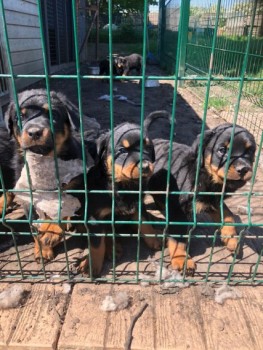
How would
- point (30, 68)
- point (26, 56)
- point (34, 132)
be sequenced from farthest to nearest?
point (30, 68), point (26, 56), point (34, 132)

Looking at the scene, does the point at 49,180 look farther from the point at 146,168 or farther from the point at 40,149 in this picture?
the point at 146,168

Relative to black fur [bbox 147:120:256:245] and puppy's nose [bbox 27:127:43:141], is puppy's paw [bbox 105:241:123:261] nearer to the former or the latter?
black fur [bbox 147:120:256:245]

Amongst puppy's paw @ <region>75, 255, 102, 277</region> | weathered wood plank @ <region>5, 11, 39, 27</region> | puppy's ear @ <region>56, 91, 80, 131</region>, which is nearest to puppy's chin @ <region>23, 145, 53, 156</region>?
puppy's ear @ <region>56, 91, 80, 131</region>

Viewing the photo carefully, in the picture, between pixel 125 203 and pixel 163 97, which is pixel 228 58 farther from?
pixel 125 203

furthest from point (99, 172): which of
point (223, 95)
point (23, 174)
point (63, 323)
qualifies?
point (223, 95)

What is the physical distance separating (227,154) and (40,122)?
53.5 inches

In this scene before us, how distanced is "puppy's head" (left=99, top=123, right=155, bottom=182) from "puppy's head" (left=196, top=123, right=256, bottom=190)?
46cm

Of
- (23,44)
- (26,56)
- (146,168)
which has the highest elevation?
(23,44)

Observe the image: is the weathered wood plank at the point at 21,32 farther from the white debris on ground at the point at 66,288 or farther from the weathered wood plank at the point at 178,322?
the weathered wood plank at the point at 178,322

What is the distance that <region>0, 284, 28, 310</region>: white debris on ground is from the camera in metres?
2.21

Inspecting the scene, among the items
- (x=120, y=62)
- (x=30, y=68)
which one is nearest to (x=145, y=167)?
(x=30, y=68)

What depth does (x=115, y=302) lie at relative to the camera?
7.37 ft

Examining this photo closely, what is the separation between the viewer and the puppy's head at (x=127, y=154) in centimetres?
226

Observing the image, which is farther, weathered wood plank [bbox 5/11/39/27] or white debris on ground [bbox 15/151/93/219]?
weathered wood plank [bbox 5/11/39/27]
